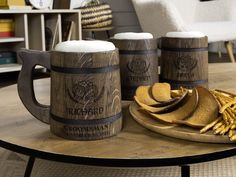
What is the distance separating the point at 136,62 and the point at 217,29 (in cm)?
198

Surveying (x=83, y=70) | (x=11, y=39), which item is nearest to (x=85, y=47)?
(x=83, y=70)

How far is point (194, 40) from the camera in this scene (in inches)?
33.3

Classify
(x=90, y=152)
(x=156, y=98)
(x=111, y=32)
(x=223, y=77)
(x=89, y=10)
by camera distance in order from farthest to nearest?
1. (x=111, y=32)
2. (x=89, y=10)
3. (x=223, y=77)
4. (x=156, y=98)
5. (x=90, y=152)

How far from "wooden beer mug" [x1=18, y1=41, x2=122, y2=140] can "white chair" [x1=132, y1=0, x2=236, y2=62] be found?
195 centimetres

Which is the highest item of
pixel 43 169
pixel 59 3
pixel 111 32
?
pixel 59 3

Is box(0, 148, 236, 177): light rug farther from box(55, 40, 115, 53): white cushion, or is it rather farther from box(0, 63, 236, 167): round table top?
box(55, 40, 115, 53): white cushion

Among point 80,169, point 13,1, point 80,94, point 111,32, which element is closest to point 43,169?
point 80,169

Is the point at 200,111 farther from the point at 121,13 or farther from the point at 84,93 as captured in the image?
the point at 121,13

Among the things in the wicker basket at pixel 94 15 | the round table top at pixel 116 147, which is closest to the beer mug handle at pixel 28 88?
the round table top at pixel 116 147

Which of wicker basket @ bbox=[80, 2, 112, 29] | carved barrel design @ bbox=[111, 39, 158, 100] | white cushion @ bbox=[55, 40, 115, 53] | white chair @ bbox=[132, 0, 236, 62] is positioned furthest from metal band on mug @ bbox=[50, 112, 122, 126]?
wicker basket @ bbox=[80, 2, 112, 29]

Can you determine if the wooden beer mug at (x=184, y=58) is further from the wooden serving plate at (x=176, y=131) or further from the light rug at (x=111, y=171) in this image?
the light rug at (x=111, y=171)

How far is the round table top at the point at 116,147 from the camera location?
0.54m

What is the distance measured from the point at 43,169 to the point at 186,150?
72 centimetres

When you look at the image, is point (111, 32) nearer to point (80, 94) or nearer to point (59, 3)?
point (59, 3)
